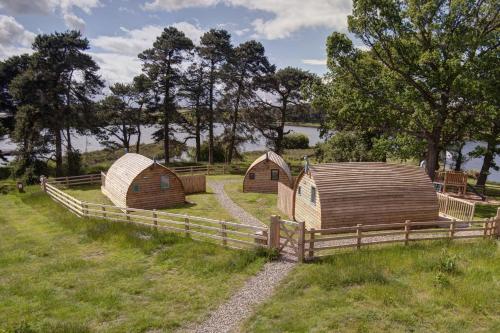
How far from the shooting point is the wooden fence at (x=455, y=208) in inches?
768

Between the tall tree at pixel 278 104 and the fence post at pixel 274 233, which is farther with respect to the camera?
the tall tree at pixel 278 104

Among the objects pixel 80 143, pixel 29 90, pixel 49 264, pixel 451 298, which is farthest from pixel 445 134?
pixel 80 143

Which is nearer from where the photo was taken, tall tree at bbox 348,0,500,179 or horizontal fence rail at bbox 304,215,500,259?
horizontal fence rail at bbox 304,215,500,259

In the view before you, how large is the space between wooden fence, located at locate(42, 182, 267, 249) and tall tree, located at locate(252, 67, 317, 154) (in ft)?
81.6

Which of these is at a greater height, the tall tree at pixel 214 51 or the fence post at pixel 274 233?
the tall tree at pixel 214 51

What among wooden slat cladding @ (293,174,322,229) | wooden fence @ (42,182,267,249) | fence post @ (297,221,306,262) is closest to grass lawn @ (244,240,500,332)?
fence post @ (297,221,306,262)

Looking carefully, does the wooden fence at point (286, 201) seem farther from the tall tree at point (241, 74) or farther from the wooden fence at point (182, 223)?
the tall tree at point (241, 74)

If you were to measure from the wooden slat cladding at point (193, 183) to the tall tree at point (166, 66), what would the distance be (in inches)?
642

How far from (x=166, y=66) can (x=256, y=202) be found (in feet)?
81.0

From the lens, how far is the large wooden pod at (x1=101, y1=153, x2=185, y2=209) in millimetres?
24500

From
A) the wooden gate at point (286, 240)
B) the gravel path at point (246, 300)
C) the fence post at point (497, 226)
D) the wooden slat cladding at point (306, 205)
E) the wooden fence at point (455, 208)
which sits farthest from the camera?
the wooden fence at point (455, 208)

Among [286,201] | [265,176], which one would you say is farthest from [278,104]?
[286,201]

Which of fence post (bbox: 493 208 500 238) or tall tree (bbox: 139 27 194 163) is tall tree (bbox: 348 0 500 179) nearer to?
fence post (bbox: 493 208 500 238)

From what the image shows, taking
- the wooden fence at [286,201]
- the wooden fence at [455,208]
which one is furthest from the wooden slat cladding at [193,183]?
the wooden fence at [455,208]
